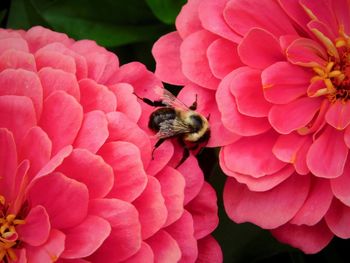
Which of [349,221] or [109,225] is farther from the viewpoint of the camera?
[349,221]

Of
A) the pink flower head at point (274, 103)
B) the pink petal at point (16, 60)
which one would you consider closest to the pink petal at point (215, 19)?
the pink flower head at point (274, 103)

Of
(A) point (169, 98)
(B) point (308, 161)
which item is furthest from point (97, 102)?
(B) point (308, 161)

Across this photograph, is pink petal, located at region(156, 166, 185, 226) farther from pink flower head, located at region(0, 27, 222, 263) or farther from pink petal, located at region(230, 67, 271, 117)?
pink petal, located at region(230, 67, 271, 117)

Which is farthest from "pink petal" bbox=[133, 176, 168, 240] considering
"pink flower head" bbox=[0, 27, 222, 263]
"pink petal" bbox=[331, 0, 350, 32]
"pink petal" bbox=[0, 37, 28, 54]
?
"pink petal" bbox=[331, 0, 350, 32]

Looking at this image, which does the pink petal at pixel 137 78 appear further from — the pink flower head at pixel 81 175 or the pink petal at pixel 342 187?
the pink petal at pixel 342 187

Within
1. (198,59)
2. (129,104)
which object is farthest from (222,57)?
(129,104)

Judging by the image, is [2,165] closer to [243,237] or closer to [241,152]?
[241,152]
